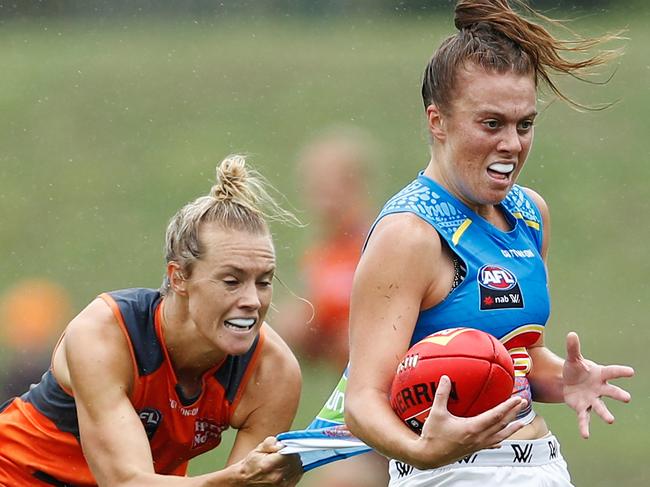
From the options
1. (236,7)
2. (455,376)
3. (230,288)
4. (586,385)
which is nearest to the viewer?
(455,376)

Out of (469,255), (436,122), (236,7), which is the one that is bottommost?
(469,255)

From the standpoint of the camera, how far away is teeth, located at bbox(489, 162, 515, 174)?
4043 millimetres

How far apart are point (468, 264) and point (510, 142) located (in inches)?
14.4

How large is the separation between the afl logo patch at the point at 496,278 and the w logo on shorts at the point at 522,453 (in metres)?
0.47

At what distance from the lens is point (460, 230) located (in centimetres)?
405

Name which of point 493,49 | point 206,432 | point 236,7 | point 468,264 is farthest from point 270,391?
point 236,7

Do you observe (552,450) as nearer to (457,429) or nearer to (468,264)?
(468,264)

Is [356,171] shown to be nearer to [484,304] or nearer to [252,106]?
[484,304]

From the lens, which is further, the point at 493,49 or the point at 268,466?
the point at 268,466

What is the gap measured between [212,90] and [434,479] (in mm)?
17733

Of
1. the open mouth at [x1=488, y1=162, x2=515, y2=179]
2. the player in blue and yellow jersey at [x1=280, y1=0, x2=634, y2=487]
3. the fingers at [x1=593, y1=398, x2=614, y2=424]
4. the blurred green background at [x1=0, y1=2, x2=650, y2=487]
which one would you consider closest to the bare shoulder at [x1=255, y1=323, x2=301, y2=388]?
the player in blue and yellow jersey at [x1=280, y1=0, x2=634, y2=487]

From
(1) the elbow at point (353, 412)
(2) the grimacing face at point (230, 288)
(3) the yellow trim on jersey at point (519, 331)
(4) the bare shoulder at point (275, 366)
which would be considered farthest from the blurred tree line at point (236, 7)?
(1) the elbow at point (353, 412)

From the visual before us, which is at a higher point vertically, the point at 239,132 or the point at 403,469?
the point at 239,132

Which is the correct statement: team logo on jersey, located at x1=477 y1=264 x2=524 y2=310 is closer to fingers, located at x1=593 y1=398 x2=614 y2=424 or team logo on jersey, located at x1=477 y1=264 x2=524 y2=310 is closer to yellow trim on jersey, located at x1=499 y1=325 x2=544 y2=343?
yellow trim on jersey, located at x1=499 y1=325 x2=544 y2=343
